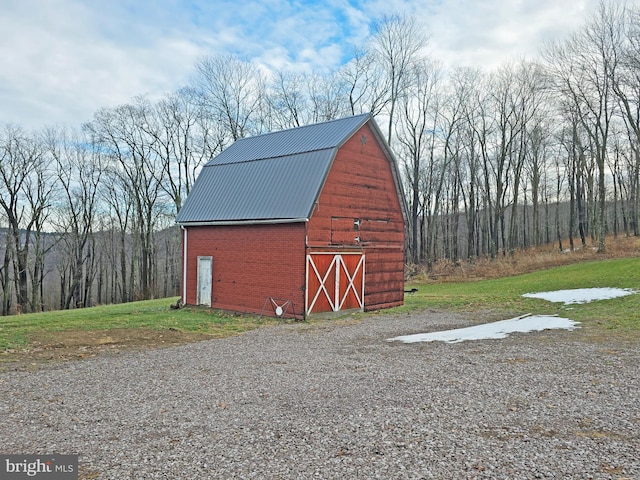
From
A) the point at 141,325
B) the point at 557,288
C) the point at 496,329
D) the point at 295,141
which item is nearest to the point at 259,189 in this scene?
the point at 295,141

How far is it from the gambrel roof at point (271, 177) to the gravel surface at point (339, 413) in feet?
25.4

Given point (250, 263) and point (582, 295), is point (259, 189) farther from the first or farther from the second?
point (582, 295)

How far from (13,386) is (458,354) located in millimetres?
7988

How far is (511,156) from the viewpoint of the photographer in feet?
148

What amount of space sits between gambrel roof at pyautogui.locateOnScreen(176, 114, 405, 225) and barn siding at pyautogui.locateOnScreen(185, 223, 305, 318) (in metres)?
0.50

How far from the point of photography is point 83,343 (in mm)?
11781

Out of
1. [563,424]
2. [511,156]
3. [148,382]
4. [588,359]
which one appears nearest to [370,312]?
[588,359]

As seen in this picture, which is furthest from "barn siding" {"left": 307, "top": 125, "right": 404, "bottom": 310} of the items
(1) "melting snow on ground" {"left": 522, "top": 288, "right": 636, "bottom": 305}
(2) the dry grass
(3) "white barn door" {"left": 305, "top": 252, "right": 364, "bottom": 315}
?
(2) the dry grass

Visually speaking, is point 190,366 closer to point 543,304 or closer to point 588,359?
point 588,359

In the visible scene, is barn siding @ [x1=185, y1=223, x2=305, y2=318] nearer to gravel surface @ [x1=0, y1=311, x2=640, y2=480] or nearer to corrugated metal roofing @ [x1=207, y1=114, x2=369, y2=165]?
corrugated metal roofing @ [x1=207, y1=114, x2=369, y2=165]

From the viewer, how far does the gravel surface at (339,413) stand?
4535 millimetres

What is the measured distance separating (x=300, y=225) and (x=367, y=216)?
3.72 metres

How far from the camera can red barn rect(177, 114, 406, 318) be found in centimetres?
1686

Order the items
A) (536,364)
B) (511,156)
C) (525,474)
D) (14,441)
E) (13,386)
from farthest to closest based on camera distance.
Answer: (511,156), (536,364), (13,386), (14,441), (525,474)
